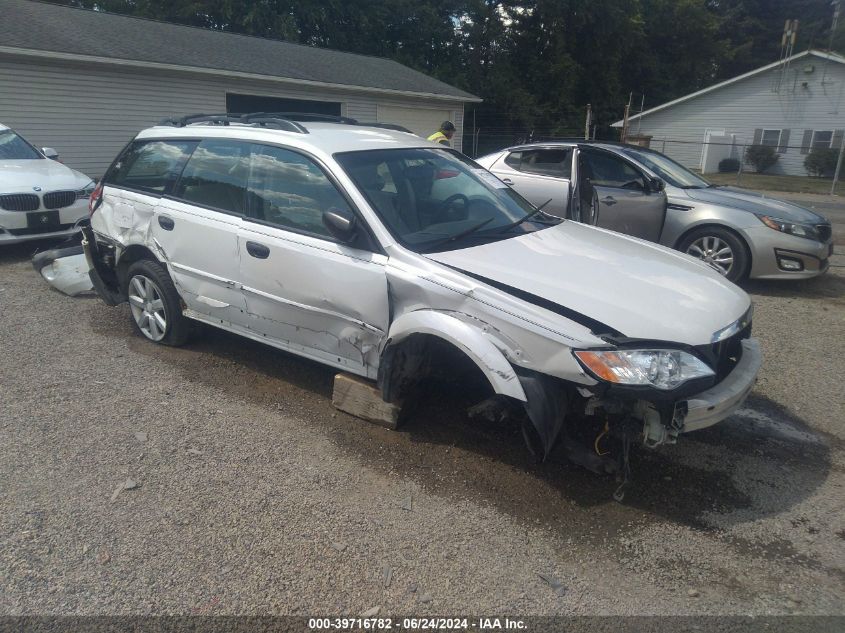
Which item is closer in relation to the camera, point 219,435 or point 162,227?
point 219,435

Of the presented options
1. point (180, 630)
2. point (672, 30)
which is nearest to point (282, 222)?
point (180, 630)

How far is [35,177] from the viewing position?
849 centimetres

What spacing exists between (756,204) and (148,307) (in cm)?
670

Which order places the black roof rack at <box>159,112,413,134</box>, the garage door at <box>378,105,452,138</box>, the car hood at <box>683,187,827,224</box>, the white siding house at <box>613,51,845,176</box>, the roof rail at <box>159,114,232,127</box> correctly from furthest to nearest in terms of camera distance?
the white siding house at <box>613,51,845,176</box> → the garage door at <box>378,105,452,138</box> → the car hood at <box>683,187,827,224</box> → the roof rail at <box>159,114,232,127</box> → the black roof rack at <box>159,112,413,134</box>

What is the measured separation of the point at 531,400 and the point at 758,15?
59.6 meters

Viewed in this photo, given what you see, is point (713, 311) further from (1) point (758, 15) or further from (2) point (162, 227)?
(1) point (758, 15)

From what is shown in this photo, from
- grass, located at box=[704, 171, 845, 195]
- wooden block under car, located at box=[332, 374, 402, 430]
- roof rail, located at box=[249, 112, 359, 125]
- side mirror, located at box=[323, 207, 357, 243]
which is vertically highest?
roof rail, located at box=[249, 112, 359, 125]

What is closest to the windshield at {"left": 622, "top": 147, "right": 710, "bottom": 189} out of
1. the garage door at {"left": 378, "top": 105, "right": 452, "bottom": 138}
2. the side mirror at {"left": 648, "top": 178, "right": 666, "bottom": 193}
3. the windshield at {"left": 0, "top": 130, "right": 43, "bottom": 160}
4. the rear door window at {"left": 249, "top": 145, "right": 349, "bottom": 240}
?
the side mirror at {"left": 648, "top": 178, "right": 666, "bottom": 193}

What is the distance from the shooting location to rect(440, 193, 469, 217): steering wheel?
4.27 meters

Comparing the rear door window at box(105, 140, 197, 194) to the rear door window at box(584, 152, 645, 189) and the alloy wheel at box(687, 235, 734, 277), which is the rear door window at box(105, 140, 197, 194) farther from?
the alloy wheel at box(687, 235, 734, 277)

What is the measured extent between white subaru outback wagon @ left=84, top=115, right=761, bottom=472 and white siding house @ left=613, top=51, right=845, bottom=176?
27763mm

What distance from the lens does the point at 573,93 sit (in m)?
36.7

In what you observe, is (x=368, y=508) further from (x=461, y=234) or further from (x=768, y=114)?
(x=768, y=114)

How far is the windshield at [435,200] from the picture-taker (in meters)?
3.93
